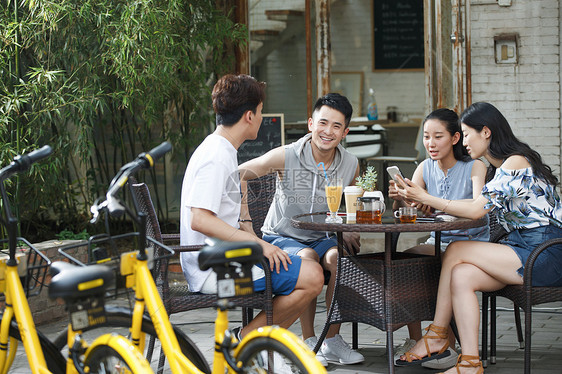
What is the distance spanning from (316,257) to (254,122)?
31.6 inches

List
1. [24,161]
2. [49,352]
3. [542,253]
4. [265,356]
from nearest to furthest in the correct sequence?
[265,356] → [24,161] → [49,352] → [542,253]

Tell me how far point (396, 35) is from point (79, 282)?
723cm

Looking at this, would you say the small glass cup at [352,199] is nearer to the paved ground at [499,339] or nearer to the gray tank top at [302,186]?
the gray tank top at [302,186]

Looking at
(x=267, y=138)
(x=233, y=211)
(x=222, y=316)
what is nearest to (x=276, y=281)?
(x=233, y=211)

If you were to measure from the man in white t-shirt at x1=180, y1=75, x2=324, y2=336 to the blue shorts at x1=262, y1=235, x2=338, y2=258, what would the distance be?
40 centimetres

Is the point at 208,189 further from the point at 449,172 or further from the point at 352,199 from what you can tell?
the point at 449,172

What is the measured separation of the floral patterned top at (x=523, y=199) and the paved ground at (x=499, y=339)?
0.72 m

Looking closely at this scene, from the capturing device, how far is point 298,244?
12.3 ft

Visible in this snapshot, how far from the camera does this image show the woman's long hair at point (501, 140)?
3361 millimetres

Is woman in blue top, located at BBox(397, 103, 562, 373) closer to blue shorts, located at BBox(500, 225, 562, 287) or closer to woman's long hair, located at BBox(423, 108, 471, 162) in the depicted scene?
blue shorts, located at BBox(500, 225, 562, 287)

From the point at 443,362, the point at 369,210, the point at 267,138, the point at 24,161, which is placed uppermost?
the point at 24,161

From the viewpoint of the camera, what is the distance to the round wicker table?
3.27 metres

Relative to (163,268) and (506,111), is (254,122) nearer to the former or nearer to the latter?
(163,268)

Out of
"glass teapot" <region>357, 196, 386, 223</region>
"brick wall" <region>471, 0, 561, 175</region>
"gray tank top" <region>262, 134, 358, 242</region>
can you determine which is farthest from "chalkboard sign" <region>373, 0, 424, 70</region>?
"glass teapot" <region>357, 196, 386, 223</region>
